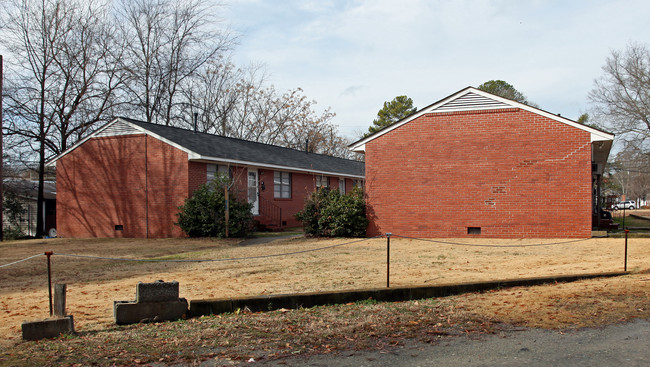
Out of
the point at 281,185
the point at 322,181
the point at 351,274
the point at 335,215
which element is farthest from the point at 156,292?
the point at 322,181

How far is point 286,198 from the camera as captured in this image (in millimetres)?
28609

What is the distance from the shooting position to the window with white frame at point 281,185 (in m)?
27.9

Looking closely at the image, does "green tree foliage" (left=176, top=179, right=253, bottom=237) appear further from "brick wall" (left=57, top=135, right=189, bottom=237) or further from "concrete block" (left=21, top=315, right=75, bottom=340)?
"concrete block" (left=21, top=315, right=75, bottom=340)

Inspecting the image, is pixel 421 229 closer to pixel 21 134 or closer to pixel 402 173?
pixel 402 173

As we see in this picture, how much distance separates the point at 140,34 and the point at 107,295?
1211 inches

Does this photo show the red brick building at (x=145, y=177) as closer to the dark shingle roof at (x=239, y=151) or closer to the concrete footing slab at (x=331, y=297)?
the dark shingle roof at (x=239, y=151)

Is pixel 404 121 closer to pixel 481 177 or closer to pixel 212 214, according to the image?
pixel 481 177

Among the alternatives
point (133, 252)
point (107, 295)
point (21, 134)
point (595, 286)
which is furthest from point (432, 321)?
point (21, 134)

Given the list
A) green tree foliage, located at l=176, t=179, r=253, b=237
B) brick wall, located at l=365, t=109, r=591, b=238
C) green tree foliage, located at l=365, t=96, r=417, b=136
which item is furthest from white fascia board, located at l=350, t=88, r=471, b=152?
green tree foliage, located at l=365, t=96, r=417, b=136

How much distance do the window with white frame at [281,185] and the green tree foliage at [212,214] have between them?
6.17 metres

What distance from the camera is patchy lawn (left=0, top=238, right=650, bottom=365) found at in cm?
603

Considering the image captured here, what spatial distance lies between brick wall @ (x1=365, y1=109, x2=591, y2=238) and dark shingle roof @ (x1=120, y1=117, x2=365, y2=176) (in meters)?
7.47

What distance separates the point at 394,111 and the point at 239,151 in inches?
1699

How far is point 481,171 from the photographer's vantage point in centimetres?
1902
